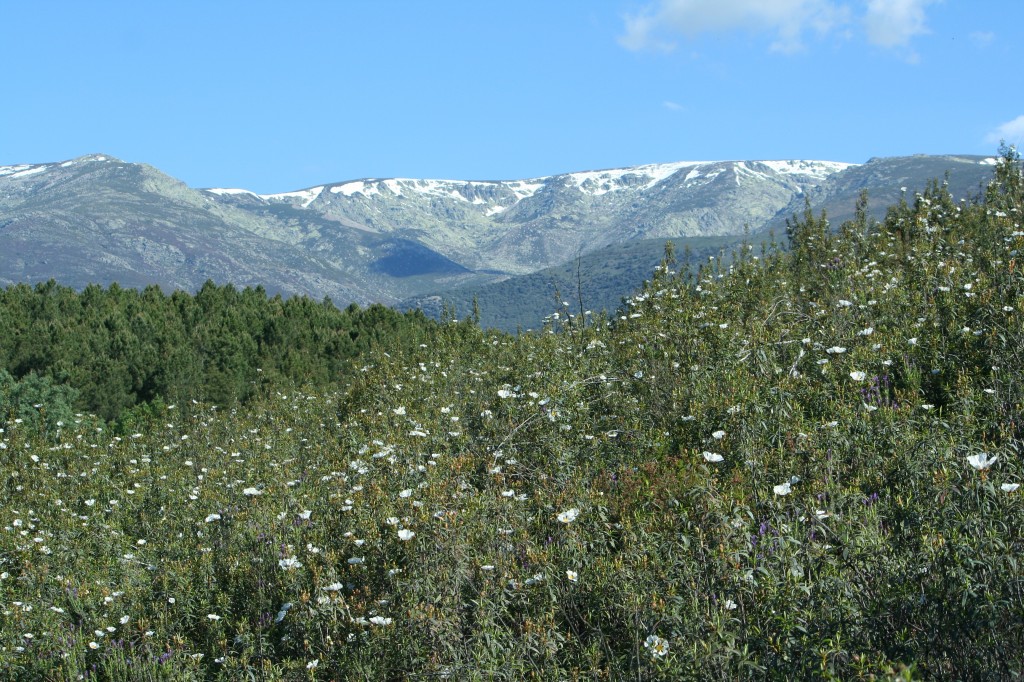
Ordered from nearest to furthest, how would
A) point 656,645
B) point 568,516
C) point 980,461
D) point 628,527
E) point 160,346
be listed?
1. point 656,645
2. point 980,461
3. point 628,527
4. point 568,516
5. point 160,346

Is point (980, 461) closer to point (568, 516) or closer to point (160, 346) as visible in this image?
point (568, 516)

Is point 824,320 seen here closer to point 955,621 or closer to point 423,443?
point 423,443

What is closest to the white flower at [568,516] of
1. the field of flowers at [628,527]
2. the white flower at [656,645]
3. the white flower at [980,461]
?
the field of flowers at [628,527]

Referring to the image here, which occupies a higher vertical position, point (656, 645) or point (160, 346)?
point (656, 645)

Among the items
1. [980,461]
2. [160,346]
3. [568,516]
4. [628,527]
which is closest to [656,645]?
[628,527]

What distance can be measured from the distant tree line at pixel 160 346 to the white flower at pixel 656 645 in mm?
15254

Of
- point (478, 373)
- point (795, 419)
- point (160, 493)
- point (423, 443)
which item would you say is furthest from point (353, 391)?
point (795, 419)

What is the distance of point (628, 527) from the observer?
16.8 ft

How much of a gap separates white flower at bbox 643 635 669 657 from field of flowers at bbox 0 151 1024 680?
0.5 inches

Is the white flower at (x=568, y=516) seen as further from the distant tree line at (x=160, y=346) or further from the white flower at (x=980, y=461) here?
the distant tree line at (x=160, y=346)

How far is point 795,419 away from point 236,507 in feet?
15.3

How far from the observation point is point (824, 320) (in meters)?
9.23

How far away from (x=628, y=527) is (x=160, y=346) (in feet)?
65.2

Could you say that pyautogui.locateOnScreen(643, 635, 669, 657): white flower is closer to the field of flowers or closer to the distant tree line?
the field of flowers
